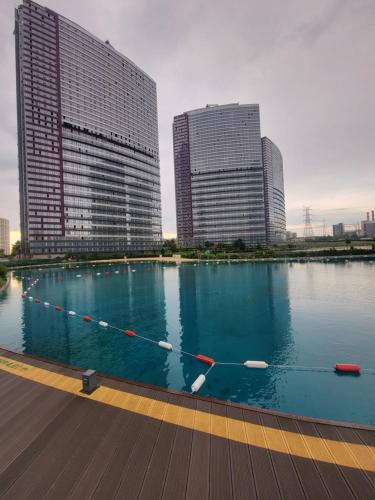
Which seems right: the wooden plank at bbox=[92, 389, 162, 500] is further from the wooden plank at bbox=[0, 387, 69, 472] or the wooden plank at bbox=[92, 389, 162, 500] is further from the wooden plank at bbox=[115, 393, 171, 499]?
the wooden plank at bbox=[0, 387, 69, 472]

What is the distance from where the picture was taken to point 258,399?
8680mm

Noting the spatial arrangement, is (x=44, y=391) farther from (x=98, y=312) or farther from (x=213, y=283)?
(x=213, y=283)

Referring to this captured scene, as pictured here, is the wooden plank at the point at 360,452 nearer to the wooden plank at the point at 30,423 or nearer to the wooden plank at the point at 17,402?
the wooden plank at the point at 30,423

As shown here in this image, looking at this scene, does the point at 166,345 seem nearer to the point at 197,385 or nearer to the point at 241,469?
the point at 197,385

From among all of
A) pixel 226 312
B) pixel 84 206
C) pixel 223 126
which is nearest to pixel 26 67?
pixel 84 206

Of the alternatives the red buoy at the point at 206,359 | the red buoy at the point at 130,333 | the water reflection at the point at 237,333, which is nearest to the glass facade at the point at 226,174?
the water reflection at the point at 237,333

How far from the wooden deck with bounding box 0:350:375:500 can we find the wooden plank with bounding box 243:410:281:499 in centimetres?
2

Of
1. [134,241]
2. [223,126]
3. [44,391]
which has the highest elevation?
[223,126]

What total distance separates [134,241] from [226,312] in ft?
383

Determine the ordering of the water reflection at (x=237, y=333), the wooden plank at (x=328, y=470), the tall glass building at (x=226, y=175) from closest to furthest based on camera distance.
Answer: the wooden plank at (x=328, y=470)
the water reflection at (x=237, y=333)
the tall glass building at (x=226, y=175)

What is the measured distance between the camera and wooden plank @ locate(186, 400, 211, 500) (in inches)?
157

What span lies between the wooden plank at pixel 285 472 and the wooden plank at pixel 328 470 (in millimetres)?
522

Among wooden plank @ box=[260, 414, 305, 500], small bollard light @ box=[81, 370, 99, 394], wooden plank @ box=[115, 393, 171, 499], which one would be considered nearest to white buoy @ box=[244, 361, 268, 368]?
wooden plank @ box=[260, 414, 305, 500]

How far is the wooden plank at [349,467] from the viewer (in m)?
3.96
